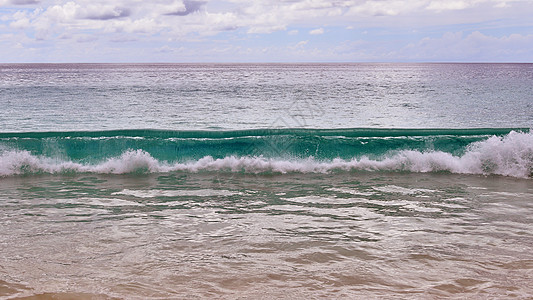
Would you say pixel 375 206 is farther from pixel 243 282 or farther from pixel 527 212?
pixel 243 282

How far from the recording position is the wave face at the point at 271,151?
10.9 meters

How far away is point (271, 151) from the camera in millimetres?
12727

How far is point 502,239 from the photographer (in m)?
5.54

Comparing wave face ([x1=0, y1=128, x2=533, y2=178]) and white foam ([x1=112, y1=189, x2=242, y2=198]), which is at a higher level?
wave face ([x1=0, y1=128, x2=533, y2=178])

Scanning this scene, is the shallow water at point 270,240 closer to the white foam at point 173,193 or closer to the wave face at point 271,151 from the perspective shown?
the white foam at point 173,193

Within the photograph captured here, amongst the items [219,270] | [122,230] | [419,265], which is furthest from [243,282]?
[122,230]

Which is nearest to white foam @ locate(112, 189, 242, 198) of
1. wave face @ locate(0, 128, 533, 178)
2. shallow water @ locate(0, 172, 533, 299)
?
shallow water @ locate(0, 172, 533, 299)

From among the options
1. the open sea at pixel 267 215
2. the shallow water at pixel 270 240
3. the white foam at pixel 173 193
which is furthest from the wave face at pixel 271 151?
the white foam at pixel 173 193

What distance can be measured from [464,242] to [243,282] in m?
2.97

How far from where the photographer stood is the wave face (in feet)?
35.7

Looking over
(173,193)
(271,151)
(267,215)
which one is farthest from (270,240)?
(271,151)

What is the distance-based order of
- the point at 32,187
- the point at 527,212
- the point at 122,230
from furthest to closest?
the point at 32,187 < the point at 527,212 < the point at 122,230

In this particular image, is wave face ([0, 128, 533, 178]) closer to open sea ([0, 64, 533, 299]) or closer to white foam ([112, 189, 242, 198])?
open sea ([0, 64, 533, 299])

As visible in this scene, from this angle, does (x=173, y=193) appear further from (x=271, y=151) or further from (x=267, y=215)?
(x=271, y=151)
